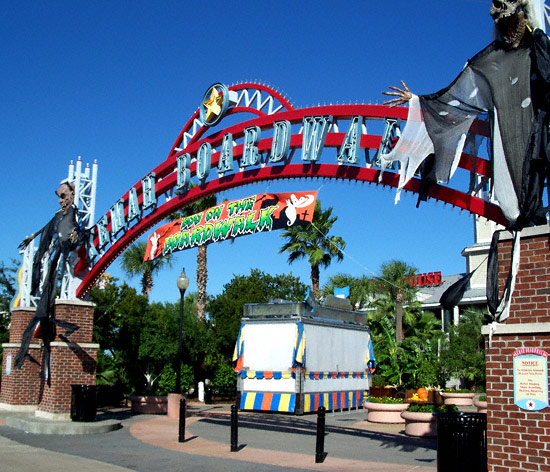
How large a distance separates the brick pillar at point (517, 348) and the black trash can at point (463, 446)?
0.30 metres

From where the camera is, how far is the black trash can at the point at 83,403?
1759cm

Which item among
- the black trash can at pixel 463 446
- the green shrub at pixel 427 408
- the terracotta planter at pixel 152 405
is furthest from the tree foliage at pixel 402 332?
the black trash can at pixel 463 446

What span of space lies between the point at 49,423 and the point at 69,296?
3.98 metres

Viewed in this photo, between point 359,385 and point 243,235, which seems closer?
Result: point 243,235

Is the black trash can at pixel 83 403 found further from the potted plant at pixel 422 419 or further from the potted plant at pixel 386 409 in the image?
the potted plant at pixel 422 419

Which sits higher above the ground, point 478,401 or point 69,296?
point 69,296

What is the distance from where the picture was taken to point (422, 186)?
1137 centimetres

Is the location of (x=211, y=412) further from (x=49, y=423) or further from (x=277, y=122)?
(x=277, y=122)

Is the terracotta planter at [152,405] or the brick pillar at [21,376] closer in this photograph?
the brick pillar at [21,376]

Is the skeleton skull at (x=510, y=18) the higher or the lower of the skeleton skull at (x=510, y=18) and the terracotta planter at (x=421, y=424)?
the higher

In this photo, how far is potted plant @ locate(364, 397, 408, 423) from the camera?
62.3 feet

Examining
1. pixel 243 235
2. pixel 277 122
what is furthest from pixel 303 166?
pixel 243 235

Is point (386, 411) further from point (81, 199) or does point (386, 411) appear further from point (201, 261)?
point (201, 261)

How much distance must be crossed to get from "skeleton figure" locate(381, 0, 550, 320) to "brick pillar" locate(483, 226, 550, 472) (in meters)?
0.19
